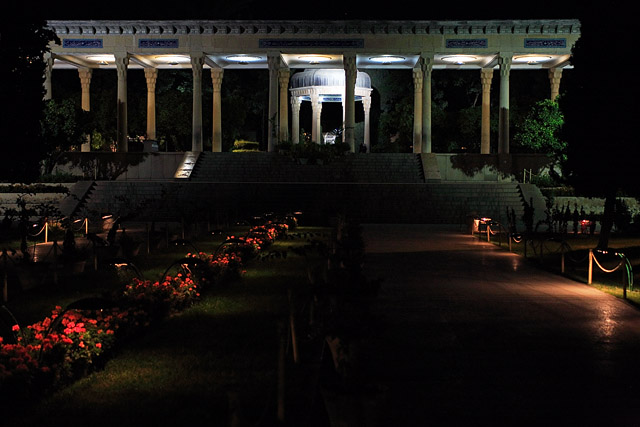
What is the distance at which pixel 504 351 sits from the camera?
31.1ft

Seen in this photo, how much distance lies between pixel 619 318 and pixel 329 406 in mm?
7922

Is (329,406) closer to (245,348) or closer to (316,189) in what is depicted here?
(245,348)

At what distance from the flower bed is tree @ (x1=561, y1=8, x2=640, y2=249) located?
520 inches

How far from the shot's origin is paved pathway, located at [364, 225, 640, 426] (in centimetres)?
714

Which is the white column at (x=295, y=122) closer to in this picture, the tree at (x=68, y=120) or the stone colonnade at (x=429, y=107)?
the stone colonnade at (x=429, y=107)

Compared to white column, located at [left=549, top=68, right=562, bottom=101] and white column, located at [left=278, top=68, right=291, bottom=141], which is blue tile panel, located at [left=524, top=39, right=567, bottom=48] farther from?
white column, located at [left=278, top=68, right=291, bottom=141]

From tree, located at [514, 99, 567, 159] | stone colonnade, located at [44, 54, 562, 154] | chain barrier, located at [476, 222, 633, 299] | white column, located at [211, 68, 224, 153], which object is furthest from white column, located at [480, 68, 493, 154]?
chain barrier, located at [476, 222, 633, 299]

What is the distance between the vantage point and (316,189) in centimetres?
3644

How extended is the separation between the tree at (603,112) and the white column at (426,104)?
25.3 m

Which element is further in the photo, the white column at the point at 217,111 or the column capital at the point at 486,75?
the column capital at the point at 486,75

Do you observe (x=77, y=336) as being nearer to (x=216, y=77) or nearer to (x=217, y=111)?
(x=217, y=111)

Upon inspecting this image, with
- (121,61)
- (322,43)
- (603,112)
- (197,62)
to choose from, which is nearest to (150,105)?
(121,61)

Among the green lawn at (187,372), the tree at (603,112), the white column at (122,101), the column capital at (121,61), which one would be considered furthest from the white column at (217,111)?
the green lawn at (187,372)

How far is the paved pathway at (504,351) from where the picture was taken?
714 centimetres
